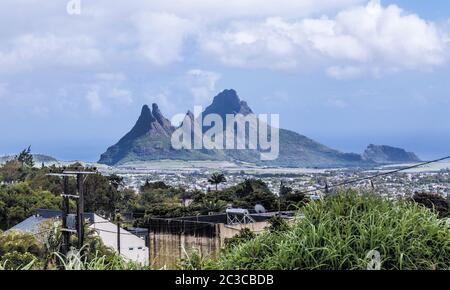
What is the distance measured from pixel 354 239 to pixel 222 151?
2394 centimetres

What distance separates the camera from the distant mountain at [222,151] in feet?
73.8

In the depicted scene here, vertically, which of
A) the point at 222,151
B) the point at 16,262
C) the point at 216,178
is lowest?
the point at 16,262

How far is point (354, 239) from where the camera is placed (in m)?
3.69

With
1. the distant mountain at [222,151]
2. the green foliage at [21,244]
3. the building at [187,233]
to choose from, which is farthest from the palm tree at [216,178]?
the building at [187,233]

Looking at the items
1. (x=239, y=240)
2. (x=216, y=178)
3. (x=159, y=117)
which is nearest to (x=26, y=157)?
(x=159, y=117)

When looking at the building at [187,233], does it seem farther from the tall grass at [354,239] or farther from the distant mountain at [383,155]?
the tall grass at [354,239]

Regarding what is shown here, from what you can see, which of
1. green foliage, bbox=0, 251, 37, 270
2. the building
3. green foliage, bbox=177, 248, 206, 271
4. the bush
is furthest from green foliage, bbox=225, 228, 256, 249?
the building

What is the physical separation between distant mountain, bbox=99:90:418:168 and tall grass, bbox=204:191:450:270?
24.9ft

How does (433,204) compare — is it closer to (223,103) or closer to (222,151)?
(222,151)

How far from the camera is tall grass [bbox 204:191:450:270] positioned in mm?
3617

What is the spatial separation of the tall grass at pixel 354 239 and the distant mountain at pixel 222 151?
24.9 feet

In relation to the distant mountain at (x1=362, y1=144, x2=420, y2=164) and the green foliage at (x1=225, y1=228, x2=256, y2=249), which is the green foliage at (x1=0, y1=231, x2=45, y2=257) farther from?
the green foliage at (x1=225, y1=228, x2=256, y2=249)

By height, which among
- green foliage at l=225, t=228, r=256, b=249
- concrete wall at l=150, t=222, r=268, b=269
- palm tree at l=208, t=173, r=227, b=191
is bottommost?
concrete wall at l=150, t=222, r=268, b=269

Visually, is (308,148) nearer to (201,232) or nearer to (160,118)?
(201,232)
